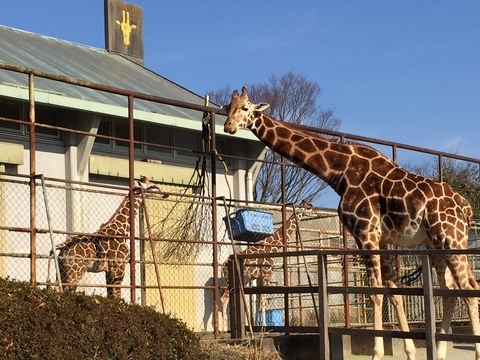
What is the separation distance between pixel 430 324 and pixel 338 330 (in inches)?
51.2

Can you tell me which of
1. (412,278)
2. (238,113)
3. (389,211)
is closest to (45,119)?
(238,113)

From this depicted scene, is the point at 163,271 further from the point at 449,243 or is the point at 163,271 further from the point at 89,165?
the point at 449,243

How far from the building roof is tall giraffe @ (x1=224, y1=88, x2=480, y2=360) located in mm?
5495

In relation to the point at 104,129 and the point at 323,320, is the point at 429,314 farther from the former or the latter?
the point at 104,129

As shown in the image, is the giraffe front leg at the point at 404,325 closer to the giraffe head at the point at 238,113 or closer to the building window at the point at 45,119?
the giraffe head at the point at 238,113

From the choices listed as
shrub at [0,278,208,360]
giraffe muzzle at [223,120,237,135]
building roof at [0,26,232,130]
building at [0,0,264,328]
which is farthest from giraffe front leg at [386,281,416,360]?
building roof at [0,26,232,130]

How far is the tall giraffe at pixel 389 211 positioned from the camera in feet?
36.3

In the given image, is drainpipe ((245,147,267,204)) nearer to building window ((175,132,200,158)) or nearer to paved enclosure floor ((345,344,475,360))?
building window ((175,132,200,158))

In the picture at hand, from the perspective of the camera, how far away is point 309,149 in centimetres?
1216

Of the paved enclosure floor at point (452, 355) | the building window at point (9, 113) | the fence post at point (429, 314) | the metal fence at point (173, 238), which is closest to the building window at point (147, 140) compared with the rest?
the metal fence at point (173, 238)

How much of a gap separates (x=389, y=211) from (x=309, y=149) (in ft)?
4.77

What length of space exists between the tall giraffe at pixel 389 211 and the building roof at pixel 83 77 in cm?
549

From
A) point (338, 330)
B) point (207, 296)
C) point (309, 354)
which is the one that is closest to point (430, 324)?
point (338, 330)

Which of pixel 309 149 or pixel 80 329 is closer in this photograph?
pixel 80 329
